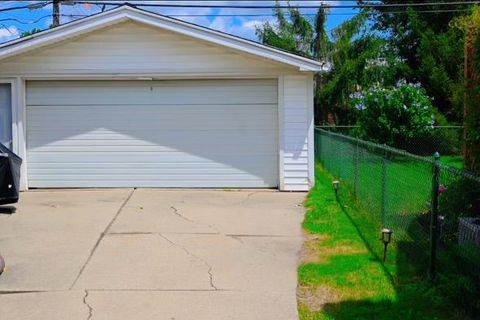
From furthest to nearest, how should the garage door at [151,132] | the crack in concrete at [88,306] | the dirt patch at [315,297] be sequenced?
the garage door at [151,132] < the dirt patch at [315,297] < the crack in concrete at [88,306]

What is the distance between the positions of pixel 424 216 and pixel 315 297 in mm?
2456

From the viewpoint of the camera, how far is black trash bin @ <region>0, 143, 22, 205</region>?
397 inches

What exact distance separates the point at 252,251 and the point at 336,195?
4525 mm

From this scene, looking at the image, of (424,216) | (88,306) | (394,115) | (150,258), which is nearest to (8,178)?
(150,258)

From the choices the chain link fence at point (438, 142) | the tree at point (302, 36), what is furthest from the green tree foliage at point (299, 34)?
the chain link fence at point (438, 142)

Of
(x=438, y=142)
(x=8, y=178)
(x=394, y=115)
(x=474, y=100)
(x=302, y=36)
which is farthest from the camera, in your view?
(x=302, y=36)

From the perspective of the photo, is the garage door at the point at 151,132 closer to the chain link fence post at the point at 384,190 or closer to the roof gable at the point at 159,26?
the roof gable at the point at 159,26

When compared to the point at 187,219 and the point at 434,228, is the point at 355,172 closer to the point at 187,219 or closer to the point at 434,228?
the point at 187,219

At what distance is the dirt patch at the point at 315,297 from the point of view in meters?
5.56

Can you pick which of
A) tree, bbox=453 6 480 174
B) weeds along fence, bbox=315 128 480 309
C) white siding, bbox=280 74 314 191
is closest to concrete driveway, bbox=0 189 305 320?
weeds along fence, bbox=315 128 480 309

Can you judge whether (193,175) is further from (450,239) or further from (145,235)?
(450,239)

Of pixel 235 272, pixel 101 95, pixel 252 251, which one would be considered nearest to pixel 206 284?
pixel 235 272

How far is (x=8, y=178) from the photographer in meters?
10.2

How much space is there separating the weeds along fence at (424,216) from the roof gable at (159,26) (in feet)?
10.8
